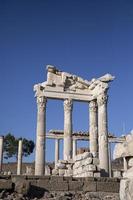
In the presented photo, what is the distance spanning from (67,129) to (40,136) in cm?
263

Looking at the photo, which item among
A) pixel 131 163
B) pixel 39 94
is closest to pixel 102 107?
pixel 39 94

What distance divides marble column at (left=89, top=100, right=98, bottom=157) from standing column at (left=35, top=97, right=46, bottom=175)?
174 inches

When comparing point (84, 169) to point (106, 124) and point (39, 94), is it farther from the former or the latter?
point (39, 94)

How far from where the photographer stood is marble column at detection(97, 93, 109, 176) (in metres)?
26.4

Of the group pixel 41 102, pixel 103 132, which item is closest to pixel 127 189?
pixel 103 132

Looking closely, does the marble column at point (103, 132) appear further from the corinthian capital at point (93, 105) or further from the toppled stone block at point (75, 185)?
the toppled stone block at point (75, 185)

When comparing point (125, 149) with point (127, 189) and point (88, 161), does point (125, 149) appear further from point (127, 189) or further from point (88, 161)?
point (88, 161)

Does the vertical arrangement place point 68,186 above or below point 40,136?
below

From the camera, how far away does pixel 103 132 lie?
2697 centimetres

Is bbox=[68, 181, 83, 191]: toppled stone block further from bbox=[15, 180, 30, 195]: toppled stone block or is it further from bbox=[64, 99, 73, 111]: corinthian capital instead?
bbox=[64, 99, 73, 111]: corinthian capital

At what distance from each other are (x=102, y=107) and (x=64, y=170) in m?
6.31

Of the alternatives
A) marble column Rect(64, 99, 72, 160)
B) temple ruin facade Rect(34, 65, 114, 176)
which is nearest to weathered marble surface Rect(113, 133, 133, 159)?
temple ruin facade Rect(34, 65, 114, 176)

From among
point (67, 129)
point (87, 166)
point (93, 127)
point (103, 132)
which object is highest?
point (93, 127)

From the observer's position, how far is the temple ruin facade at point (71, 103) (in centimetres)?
2711
